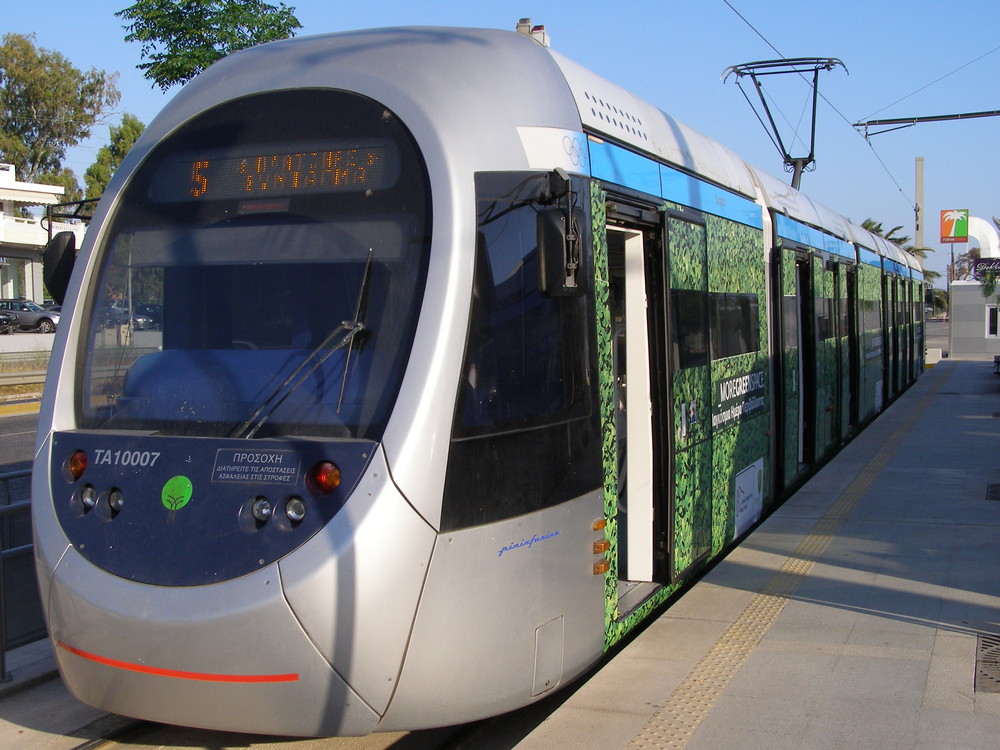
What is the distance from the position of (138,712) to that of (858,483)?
8.51 m

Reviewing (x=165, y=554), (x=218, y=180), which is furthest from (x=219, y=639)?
(x=218, y=180)

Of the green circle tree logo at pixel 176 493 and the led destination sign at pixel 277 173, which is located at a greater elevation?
the led destination sign at pixel 277 173

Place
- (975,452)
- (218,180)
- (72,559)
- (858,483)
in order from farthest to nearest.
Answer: (975,452) → (858,483) → (218,180) → (72,559)

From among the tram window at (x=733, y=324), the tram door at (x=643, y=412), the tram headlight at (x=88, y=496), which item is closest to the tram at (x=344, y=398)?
the tram headlight at (x=88, y=496)

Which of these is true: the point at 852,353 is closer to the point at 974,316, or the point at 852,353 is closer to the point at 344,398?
the point at 344,398

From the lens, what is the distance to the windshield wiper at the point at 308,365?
4.26 m

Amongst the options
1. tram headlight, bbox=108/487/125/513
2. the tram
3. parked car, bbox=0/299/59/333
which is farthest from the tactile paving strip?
parked car, bbox=0/299/59/333

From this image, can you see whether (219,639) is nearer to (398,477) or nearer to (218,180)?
(398,477)

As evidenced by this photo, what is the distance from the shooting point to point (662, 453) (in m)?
6.11

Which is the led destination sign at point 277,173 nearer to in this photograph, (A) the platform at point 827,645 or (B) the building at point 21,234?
(A) the platform at point 827,645

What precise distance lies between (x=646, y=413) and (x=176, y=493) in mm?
2913

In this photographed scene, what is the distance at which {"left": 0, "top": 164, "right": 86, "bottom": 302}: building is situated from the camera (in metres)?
51.9

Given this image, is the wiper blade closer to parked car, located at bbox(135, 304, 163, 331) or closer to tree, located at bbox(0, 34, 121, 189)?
parked car, located at bbox(135, 304, 163, 331)

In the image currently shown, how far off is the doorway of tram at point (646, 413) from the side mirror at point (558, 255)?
1700 mm
